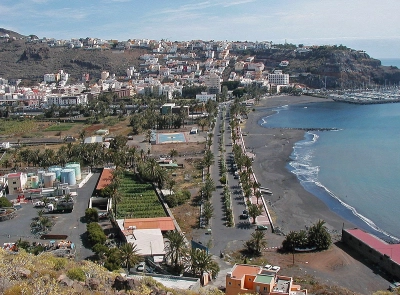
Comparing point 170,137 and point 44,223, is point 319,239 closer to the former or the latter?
point 44,223

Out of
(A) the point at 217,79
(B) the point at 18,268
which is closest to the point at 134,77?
(A) the point at 217,79

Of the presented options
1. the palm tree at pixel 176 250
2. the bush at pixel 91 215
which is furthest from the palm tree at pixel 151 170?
the palm tree at pixel 176 250

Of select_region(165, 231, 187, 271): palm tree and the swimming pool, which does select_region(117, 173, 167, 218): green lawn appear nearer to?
select_region(165, 231, 187, 271): palm tree

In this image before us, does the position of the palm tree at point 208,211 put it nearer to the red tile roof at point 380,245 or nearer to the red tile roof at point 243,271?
the red tile roof at point 380,245

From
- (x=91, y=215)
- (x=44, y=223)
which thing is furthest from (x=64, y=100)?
(x=44, y=223)

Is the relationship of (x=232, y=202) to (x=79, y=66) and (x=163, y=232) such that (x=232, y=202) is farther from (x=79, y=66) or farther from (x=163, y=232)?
(x=79, y=66)

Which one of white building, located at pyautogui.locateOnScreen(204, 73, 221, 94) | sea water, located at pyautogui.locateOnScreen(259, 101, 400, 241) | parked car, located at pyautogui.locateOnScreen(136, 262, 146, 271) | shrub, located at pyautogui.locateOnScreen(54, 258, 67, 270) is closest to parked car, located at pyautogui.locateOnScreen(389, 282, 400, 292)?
sea water, located at pyautogui.locateOnScreen(259, 101, 400, 241)
